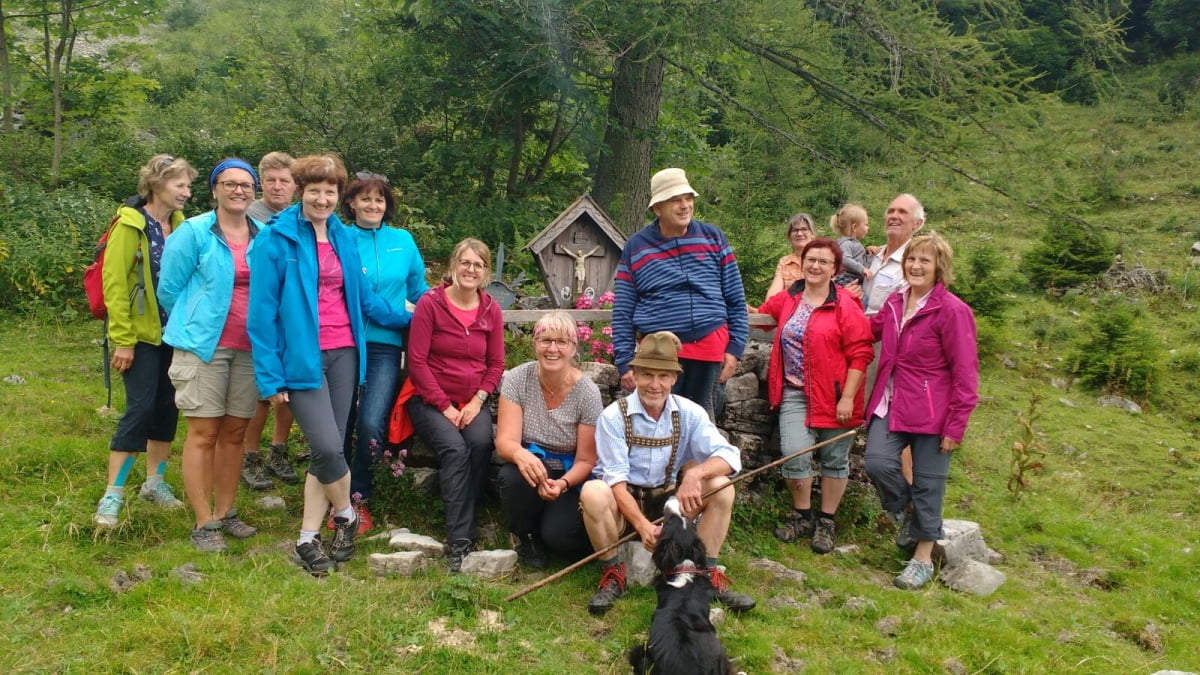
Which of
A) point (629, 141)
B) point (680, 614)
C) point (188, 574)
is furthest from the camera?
point (629, 141)

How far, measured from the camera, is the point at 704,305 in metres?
5.12

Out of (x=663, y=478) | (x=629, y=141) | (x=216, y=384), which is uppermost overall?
(x=629, y=141)

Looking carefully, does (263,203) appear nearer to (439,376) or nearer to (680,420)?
Answer: (439,376)

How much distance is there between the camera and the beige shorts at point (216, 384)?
175 inches

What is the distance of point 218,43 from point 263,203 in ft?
120

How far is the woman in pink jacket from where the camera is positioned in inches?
187

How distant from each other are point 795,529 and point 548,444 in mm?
2095

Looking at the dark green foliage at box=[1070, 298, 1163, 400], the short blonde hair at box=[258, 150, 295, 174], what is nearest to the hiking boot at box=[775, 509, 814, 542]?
the short blonde hair at box=[258, 150, 295, 174]

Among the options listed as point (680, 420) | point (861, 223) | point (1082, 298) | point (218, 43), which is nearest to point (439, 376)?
point (680, 420)

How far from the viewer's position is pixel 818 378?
534cm

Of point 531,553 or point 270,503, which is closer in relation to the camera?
point 531,553

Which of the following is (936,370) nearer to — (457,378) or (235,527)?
(457,378)

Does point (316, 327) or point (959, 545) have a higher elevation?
point (316, 327)

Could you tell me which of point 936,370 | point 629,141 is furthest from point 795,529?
point 629,141
